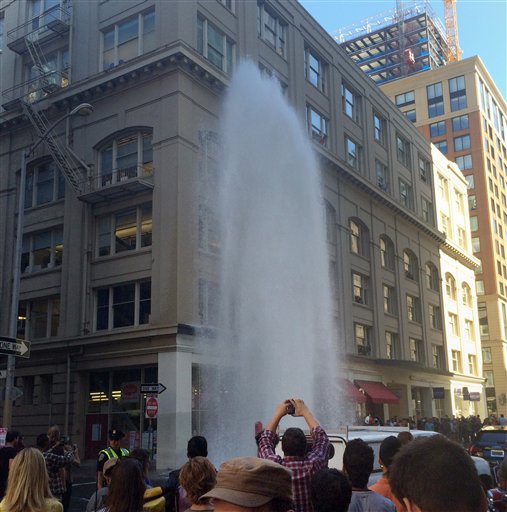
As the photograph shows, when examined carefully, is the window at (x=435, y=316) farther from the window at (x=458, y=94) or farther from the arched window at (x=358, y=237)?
the window at (x=458, y=94)

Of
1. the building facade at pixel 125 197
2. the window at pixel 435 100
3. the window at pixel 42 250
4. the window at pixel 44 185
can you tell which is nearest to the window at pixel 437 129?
the window at pixel 435 100

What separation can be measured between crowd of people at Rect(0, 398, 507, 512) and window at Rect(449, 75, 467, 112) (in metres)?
83.9

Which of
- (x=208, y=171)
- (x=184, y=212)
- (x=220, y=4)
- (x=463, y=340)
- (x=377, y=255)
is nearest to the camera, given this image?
(x=184, y=212)

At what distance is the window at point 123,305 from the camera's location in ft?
94.1

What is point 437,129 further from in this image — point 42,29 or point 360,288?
point 42,29

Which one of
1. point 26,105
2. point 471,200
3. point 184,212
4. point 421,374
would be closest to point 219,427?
point 184,212

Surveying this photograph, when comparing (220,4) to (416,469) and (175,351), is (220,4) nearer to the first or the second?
(175,351)

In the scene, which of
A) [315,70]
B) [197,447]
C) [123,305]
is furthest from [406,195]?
[197,447]

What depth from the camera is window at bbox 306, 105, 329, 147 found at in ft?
131

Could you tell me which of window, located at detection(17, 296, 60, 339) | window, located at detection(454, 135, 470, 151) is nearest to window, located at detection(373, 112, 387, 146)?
window, located at detection(17, 296, 60, 339)

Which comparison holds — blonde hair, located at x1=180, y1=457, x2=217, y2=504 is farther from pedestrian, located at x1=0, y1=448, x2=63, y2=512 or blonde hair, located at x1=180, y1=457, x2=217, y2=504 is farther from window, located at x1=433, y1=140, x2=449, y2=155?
window, located at x1=433, y1=140, x2=449, y2=155

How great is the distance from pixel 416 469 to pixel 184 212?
84.7 feet

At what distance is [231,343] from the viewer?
25.6 m

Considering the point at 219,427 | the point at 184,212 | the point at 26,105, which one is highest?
the point at 26,105
